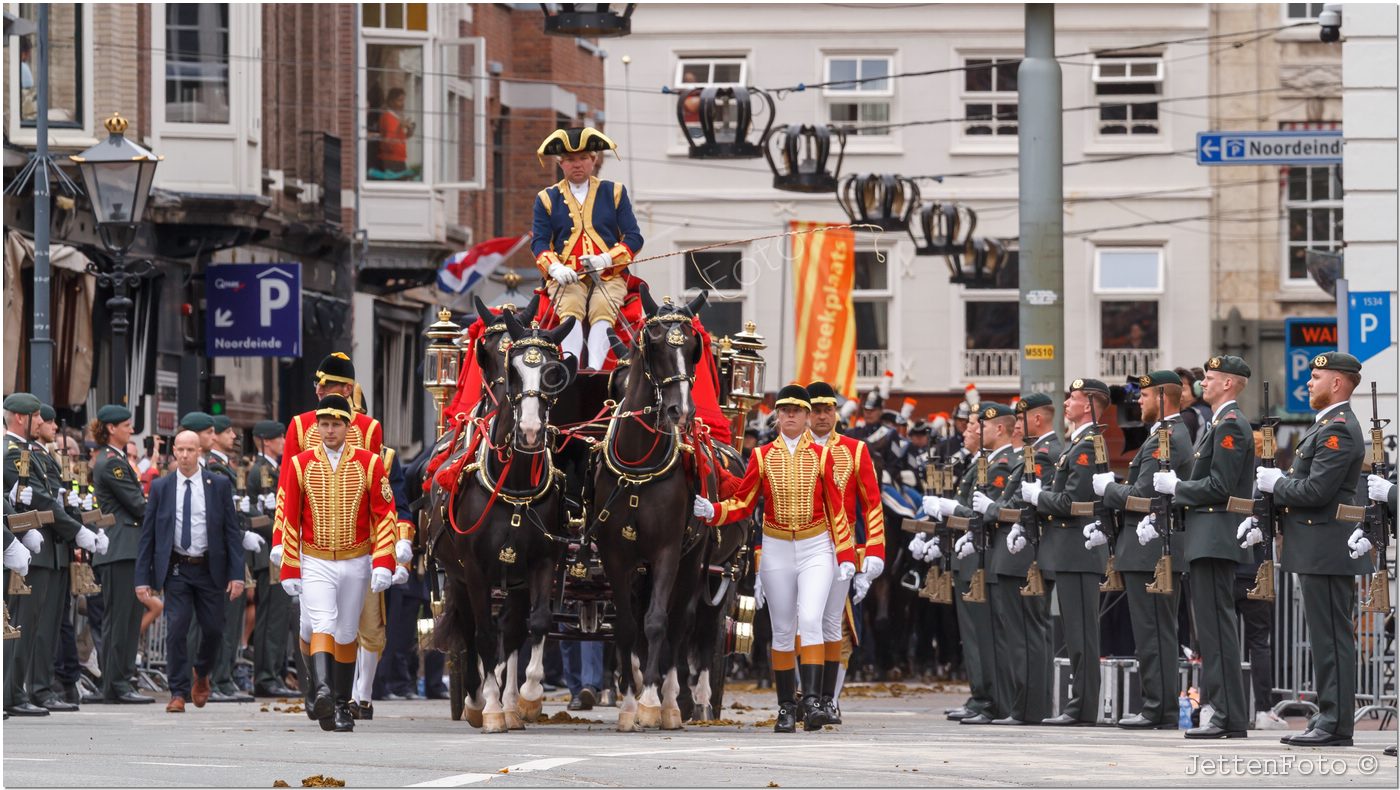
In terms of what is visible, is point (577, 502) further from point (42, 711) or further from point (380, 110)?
point (380, 110)

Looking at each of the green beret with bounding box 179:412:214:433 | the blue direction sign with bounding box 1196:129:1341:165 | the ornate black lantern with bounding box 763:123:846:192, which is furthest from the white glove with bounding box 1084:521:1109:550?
the ornate black lantern with bounding box 763:123:846:192

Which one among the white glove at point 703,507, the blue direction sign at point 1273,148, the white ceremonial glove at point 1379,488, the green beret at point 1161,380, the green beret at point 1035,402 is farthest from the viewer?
the blue direction sign at point 1273,148

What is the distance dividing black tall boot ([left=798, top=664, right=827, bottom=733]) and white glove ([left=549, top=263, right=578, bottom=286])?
8.96 ft

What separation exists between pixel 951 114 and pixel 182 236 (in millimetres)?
22533

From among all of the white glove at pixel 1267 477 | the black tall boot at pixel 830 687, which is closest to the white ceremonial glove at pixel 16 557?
the black tall boot at pixel 830 687

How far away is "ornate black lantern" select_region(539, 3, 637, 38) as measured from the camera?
2689 centimetres

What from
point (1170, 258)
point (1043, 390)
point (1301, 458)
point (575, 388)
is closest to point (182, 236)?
point (1043, 390)

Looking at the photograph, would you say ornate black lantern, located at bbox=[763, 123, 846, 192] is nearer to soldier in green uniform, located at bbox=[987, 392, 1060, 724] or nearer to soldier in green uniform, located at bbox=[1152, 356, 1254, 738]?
soldier in green uniform, located at bbox=[987, 392, 1060, 724]

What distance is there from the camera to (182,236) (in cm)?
3206

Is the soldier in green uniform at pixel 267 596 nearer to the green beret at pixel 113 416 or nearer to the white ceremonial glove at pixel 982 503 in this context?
the green beret at pixel 113 416

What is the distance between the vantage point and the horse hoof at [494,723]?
16391 millimetres

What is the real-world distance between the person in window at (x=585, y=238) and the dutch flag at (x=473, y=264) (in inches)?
787

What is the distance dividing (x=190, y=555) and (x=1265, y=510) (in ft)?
27.3

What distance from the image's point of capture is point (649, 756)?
1373 cm
